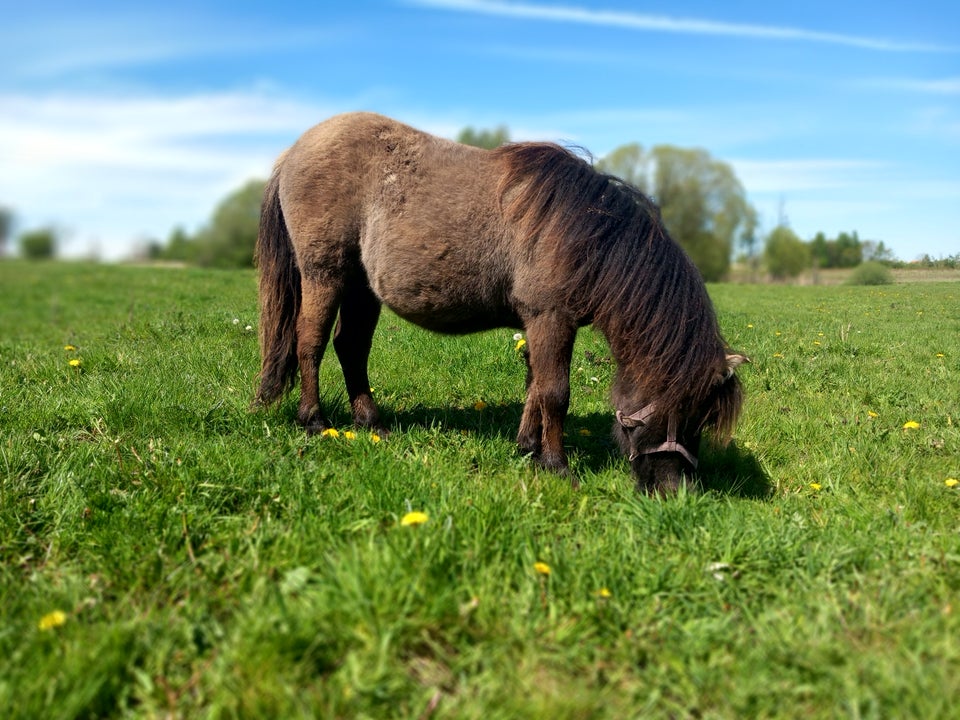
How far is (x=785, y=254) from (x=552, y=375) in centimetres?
860

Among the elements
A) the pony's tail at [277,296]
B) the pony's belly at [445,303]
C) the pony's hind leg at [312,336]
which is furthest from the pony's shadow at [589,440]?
the pony's tail at [277,296]

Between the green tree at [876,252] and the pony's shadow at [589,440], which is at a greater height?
the green tree at [876,252]

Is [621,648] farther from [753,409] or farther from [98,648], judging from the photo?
[753,409]

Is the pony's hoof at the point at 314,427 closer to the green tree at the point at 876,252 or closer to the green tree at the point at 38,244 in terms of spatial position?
the green tree at the point at 38,244

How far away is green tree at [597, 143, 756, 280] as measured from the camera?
3066 cm

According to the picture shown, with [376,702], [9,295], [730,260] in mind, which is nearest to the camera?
[376,702]

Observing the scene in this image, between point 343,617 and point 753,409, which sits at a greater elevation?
point 753,409

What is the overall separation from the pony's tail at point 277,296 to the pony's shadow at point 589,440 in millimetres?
907

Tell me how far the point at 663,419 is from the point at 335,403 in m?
2.79

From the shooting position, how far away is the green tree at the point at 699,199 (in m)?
30.7

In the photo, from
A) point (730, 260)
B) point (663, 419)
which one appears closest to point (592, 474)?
point (663, 419)

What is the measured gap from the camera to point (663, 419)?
3.88 meters

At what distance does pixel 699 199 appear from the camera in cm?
3294

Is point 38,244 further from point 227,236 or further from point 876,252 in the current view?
point 876,252
